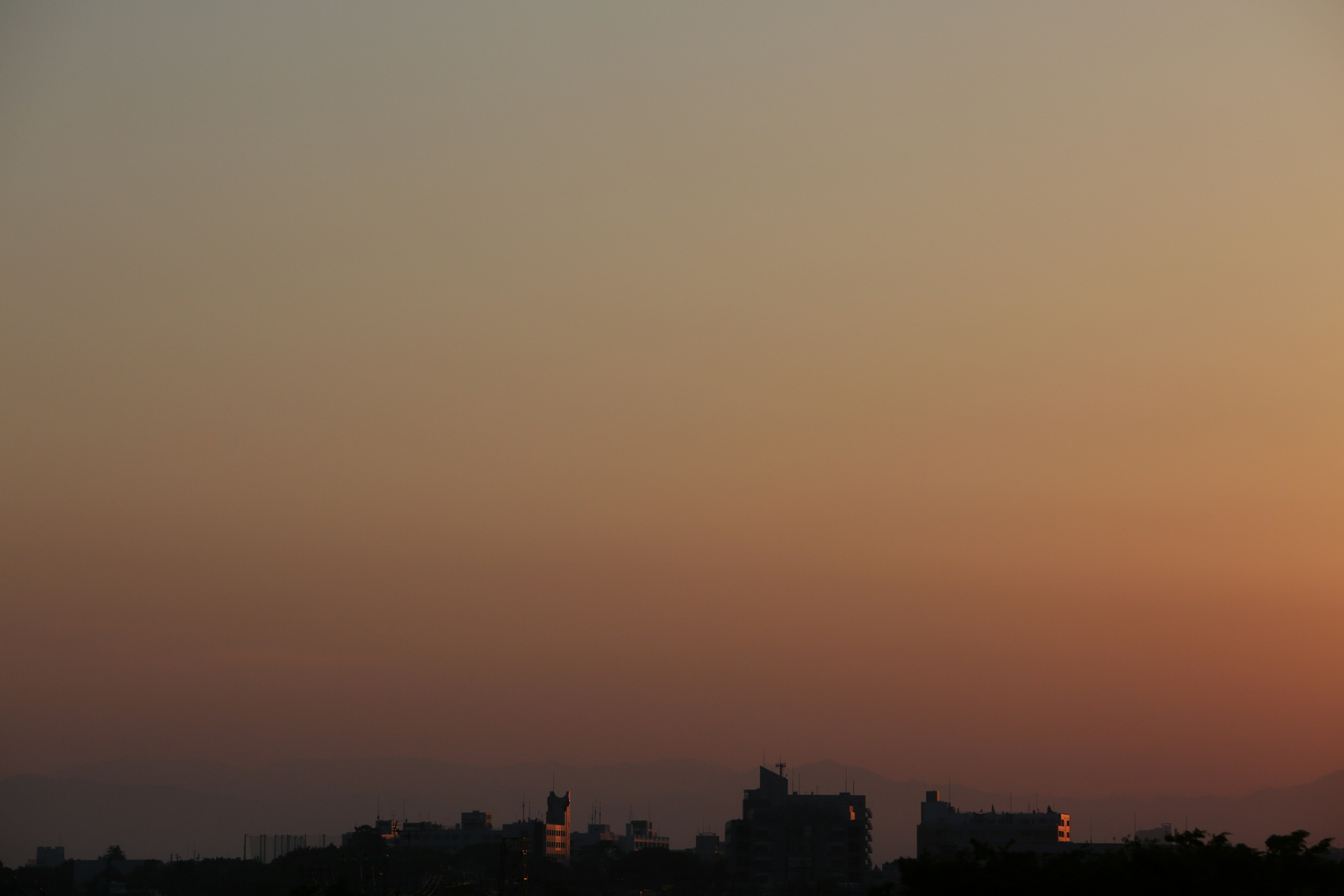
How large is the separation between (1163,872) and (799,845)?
15034 cm

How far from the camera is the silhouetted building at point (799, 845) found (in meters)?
183

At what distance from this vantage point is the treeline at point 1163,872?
3791 centimetres

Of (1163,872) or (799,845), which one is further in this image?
(799,845)

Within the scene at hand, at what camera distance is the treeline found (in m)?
37.9

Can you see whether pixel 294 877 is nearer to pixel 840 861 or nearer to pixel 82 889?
pixel 82 889

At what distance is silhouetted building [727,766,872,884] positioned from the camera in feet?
602

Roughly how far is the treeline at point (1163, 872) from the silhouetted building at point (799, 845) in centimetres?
14282

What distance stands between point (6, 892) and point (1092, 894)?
5716 inches

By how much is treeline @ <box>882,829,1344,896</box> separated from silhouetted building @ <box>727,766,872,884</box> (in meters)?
143

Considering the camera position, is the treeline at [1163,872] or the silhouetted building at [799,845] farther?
the silhouetted building at [799,845]

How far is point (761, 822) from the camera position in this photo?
187375 mm

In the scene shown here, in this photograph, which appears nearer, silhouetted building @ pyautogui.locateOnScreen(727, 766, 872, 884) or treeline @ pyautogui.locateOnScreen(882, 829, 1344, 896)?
treeline @ pyautogui.locateOnScreen(882, 829, 1344, 896)

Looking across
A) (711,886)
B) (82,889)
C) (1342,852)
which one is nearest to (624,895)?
(711,886)

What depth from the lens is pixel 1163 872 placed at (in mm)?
38812
